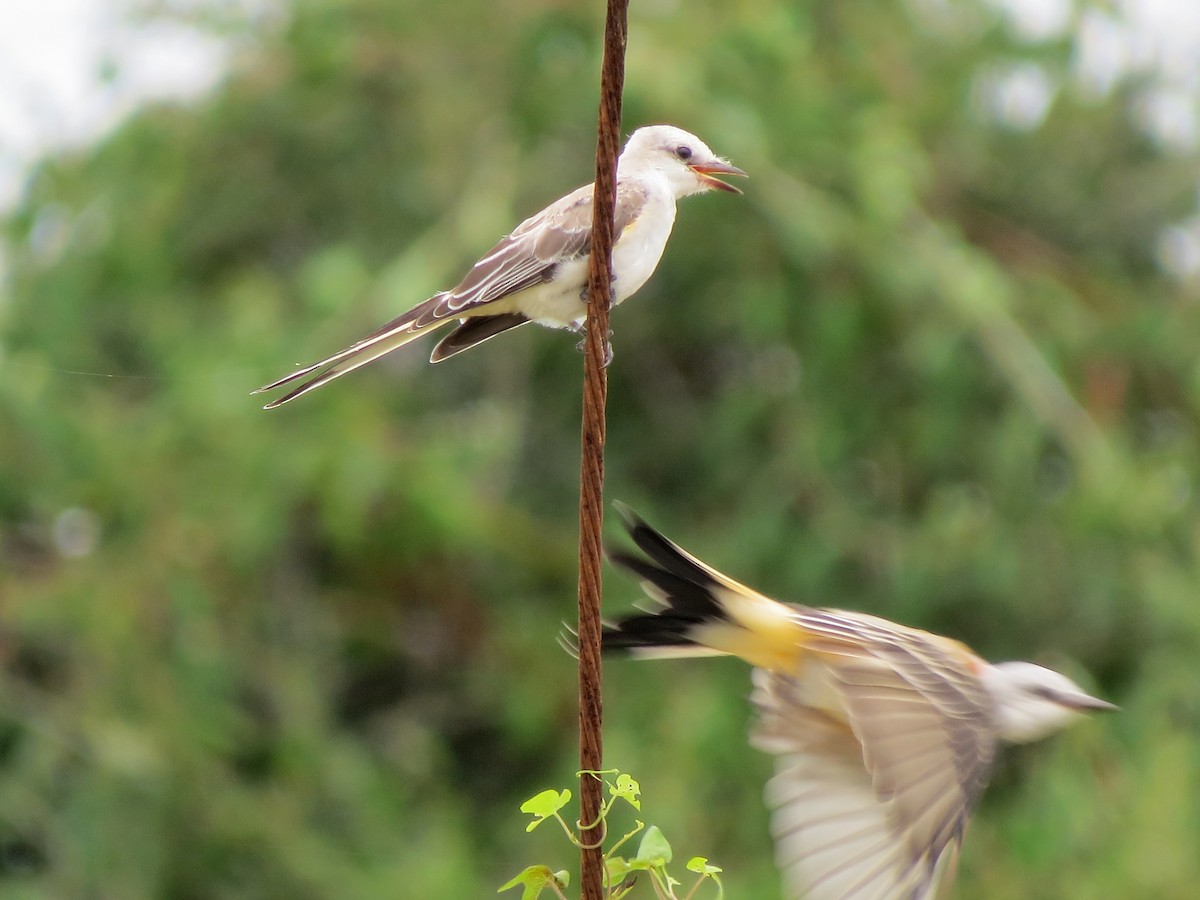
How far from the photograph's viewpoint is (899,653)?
3.06 m

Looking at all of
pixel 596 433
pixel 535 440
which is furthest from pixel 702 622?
pixel 535 440

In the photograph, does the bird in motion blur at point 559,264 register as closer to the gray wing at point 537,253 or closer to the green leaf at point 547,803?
the gray wing at point 537,253

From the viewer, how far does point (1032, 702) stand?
3195mm

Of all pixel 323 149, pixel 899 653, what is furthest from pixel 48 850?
pixel 899 653

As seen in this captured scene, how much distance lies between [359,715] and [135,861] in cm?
206

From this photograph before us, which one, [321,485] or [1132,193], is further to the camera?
[1132,193]

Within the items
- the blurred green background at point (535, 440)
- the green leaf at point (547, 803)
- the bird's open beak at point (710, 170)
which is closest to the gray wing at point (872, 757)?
the green leaf at point (547, 803)

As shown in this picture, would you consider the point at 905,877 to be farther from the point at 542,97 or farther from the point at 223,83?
the point at 223,83

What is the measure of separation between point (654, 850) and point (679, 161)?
1.52m

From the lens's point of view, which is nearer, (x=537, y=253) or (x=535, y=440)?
(x=537, y=253)

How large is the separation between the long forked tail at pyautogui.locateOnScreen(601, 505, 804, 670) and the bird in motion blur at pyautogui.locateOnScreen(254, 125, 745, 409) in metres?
0.54

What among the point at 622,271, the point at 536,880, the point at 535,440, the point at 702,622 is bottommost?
the point at 536,880

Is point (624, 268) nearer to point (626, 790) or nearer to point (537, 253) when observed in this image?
point (537, 253)

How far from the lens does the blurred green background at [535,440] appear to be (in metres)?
7.00
